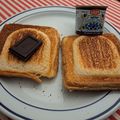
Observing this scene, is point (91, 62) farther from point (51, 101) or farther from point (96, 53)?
point (51, 101)

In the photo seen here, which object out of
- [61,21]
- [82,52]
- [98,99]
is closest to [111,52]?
[82,52]

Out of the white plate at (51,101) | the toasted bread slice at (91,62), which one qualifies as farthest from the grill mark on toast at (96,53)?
the white plate at (51,101)

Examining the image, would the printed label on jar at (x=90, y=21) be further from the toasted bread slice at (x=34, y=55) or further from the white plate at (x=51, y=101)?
the white plate at (x=51, y=101)

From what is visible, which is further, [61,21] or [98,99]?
[61,21]

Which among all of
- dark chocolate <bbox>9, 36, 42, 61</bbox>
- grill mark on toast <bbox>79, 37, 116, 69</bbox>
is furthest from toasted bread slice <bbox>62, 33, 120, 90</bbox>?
dark chocolate <bbox>9, 36, 42, 61</bbox>

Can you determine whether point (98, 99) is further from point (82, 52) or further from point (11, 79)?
point (11, 79)

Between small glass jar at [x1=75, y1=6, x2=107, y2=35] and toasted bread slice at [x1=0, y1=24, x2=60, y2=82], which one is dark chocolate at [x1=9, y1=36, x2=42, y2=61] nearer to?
toasted bread slice at [x1=0, y1=24, x2=60, y2=82]

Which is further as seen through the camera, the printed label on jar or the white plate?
the printed label on jar

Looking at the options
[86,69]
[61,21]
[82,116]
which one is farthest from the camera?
[61,21]
